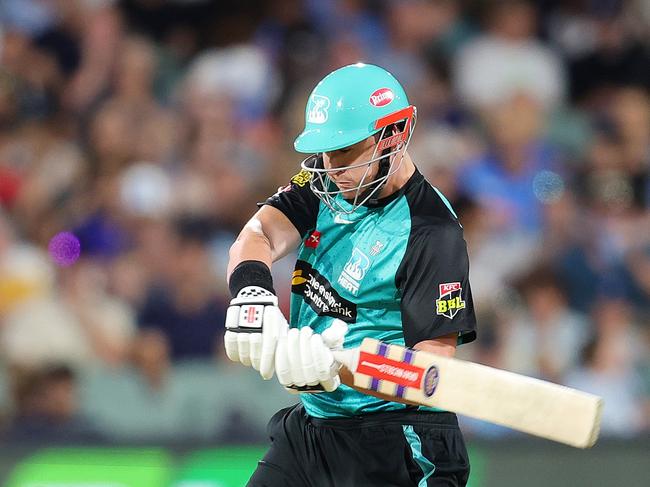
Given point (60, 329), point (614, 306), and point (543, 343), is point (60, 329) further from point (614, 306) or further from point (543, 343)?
point (614, 306)

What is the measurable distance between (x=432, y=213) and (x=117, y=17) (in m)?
5.35

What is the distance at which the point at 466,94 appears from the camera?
8.52 meters

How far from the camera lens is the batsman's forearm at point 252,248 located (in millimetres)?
4051

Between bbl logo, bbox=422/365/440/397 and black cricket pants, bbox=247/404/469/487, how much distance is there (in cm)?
41

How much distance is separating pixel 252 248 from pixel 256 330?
19.5 inches

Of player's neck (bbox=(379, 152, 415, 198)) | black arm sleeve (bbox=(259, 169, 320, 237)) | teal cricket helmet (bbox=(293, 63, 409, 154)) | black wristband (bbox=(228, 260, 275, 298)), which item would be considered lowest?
black wristband (bbox=(228, 260, 275, 298))

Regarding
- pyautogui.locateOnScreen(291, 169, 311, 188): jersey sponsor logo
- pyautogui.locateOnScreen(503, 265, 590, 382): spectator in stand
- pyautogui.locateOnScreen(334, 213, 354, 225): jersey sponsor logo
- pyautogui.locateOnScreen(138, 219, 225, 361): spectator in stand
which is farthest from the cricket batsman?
pyautogui.locateOnScreen(503, 265, 590, 382): spectator in stand

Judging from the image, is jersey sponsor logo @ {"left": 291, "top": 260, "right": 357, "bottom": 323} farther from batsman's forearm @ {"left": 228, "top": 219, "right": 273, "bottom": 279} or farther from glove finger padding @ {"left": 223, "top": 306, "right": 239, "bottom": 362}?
glove finger padding @ {"left": 223, "top": 306, "right": 239, "bottom": 362}

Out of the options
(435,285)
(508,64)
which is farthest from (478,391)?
(508,64)

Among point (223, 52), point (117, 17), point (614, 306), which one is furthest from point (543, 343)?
point (117, 17)

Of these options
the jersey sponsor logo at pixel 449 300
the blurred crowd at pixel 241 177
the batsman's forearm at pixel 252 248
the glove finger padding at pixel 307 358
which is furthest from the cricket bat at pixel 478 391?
the blurred crowd at pixel 241 177

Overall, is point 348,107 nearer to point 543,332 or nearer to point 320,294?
point 320,294

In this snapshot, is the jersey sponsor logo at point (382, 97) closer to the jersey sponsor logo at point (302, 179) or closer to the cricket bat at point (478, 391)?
the jersey sponsor logo at point (302, 179)

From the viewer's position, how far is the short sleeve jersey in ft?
12.5
